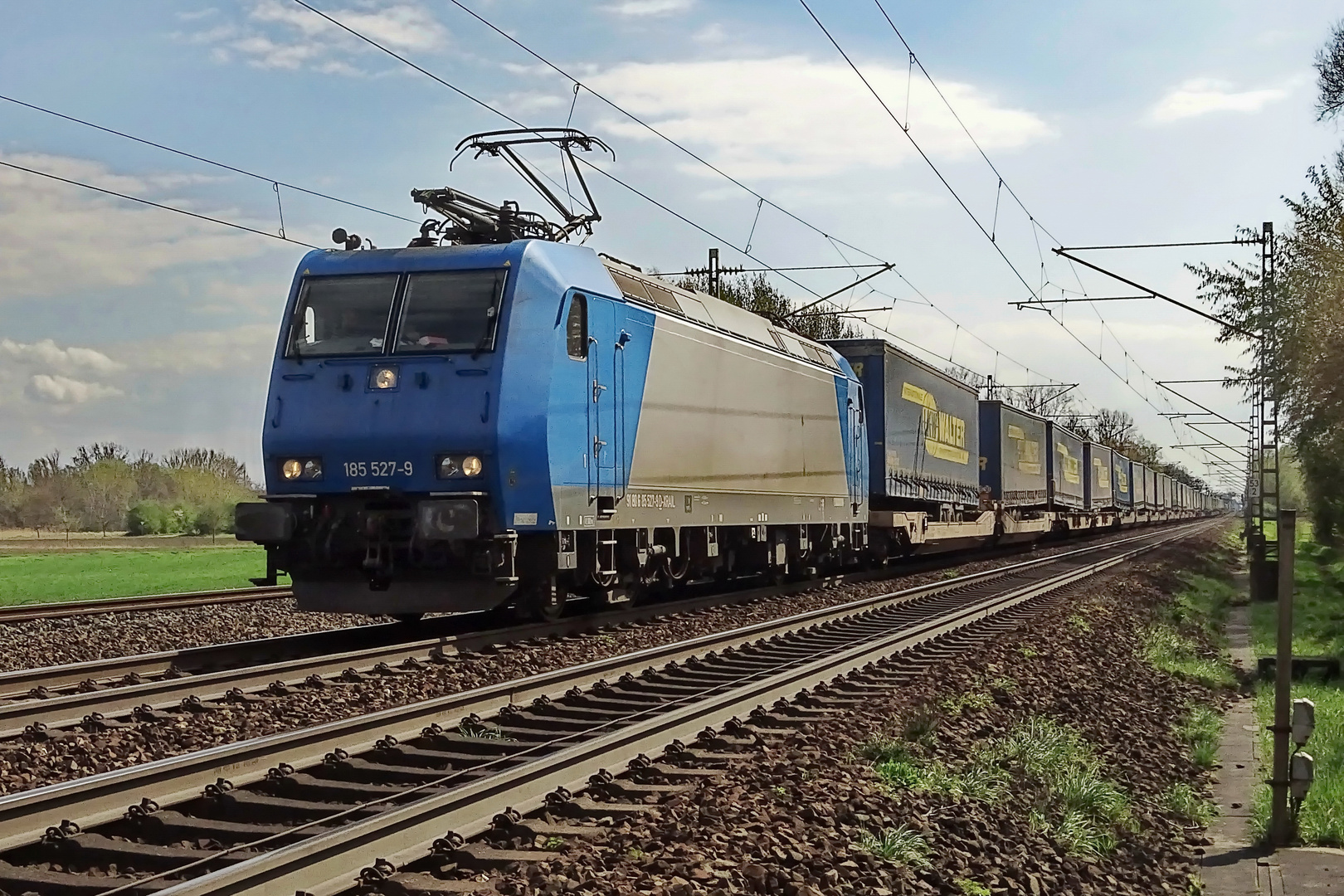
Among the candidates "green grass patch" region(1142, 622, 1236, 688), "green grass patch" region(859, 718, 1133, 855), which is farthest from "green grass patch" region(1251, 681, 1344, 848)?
"green grass patch" region(859, 718, 1133, 855)

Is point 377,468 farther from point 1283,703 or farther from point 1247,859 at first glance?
point 1247,859

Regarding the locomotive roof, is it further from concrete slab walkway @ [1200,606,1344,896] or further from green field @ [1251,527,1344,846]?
concrete slab walkway @ [1200,606,1344,896]

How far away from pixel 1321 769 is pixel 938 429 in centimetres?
2071

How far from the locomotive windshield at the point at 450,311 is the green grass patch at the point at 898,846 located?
7.22m

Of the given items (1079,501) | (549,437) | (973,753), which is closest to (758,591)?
(549,437)

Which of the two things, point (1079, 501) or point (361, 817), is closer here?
point (361, 817)

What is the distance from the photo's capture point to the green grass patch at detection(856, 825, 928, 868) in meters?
5.62

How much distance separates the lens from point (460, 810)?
571cm

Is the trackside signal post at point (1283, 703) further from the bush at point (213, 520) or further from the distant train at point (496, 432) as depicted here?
the bush at point (213, 520)

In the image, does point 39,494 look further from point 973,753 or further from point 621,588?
point 973,753

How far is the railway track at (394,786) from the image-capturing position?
496 cm

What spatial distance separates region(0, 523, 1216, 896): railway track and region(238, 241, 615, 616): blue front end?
2.09 meters

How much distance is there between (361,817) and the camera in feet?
18.9

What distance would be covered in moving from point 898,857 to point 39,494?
80.5 m
